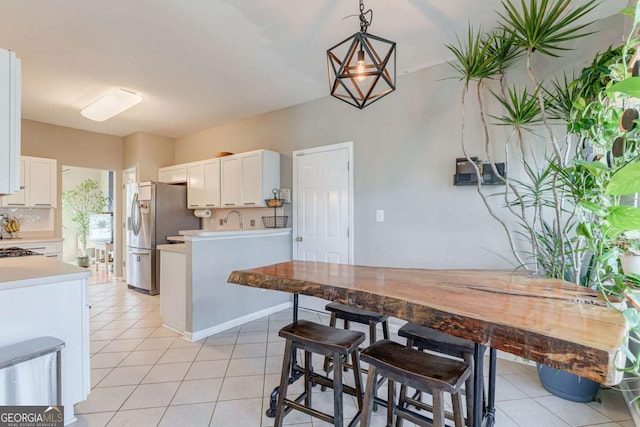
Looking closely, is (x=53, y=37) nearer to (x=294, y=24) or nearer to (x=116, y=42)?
(x=116, y=42)

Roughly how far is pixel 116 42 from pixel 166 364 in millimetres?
2809

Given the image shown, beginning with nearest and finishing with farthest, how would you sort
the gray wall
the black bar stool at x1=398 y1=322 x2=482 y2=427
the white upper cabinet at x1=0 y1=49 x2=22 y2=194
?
the black bar stool at x1=398 y1=322 x2=482 y2=427
the white upper cabinet at x1=0 y1=49 x2=22 y2=194
the gray wall

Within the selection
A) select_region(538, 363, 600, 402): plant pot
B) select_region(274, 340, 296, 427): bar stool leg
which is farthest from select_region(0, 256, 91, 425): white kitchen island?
select_region(538, 363, 600, 402): plant pot

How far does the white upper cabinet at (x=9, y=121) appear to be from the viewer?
163cm

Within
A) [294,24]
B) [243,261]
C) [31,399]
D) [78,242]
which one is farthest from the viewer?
[78,242]

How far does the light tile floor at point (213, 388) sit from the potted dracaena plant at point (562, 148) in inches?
9.5

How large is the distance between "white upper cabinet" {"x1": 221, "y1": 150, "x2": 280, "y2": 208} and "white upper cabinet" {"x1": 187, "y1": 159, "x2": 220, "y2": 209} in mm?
188

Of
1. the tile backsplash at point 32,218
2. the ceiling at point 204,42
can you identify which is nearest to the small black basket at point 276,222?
the ceiling at point 204,42

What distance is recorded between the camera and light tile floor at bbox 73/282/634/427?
1874 mm

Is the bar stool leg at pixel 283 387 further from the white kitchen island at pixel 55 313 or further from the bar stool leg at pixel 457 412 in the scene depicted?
the white kitchen island at pixel 55 313

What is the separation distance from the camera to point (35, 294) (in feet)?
5.68

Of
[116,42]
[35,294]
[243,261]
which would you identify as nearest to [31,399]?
[35,294]

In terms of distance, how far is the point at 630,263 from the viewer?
1.56 m

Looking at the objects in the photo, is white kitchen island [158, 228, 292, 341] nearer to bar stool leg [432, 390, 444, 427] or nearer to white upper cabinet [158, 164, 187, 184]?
Result: white upper cabinet [158, 164, 187, 184]
